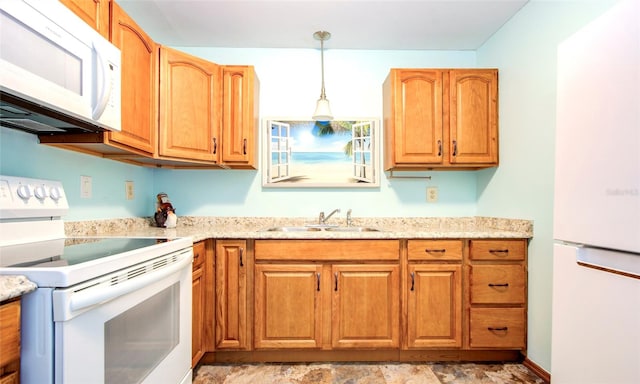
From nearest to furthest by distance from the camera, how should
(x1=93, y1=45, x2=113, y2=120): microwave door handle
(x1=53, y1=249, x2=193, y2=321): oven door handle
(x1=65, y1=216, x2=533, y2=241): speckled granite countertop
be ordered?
(x1=53, y1=249, x2=193, y2=321): oven door handle, (x1=93, y1=45, x2=113, y2=120): microwave door handle, (x1=65, y1=216, x2=533, y2=241): speckled granite countertop

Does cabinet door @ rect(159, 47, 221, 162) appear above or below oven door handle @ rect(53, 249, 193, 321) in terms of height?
above

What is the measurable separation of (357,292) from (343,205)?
787 millimetres

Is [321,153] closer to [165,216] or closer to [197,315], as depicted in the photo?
[165,216]

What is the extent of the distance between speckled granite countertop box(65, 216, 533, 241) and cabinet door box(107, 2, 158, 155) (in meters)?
0.52

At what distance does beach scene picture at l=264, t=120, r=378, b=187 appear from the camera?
2520mm

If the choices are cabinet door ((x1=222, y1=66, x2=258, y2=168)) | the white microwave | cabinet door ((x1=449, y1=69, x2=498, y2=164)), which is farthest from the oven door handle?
cabinet door ((x1=449, y1=69, x2=498, y2=164))

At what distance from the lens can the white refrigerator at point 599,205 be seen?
0.89m

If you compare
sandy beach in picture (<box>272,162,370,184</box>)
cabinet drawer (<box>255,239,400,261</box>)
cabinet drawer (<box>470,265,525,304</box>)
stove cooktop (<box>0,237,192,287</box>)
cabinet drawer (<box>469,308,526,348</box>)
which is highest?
sandy beach in picture (<box>272,162,370,184</box>)

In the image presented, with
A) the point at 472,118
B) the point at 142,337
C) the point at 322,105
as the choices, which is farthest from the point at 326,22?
the point at 142,337

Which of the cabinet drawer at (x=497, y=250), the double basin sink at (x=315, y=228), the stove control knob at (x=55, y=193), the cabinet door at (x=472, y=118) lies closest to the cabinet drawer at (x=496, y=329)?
the cabinet drawer at (x=497, y=250)

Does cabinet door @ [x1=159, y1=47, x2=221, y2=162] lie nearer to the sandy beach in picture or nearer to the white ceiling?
the white ceiling

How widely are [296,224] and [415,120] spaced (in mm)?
1187

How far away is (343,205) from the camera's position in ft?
8.38

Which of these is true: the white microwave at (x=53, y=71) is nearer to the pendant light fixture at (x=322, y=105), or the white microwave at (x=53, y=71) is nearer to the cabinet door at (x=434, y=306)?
the pendant light fixture at (x=322, y=105)
